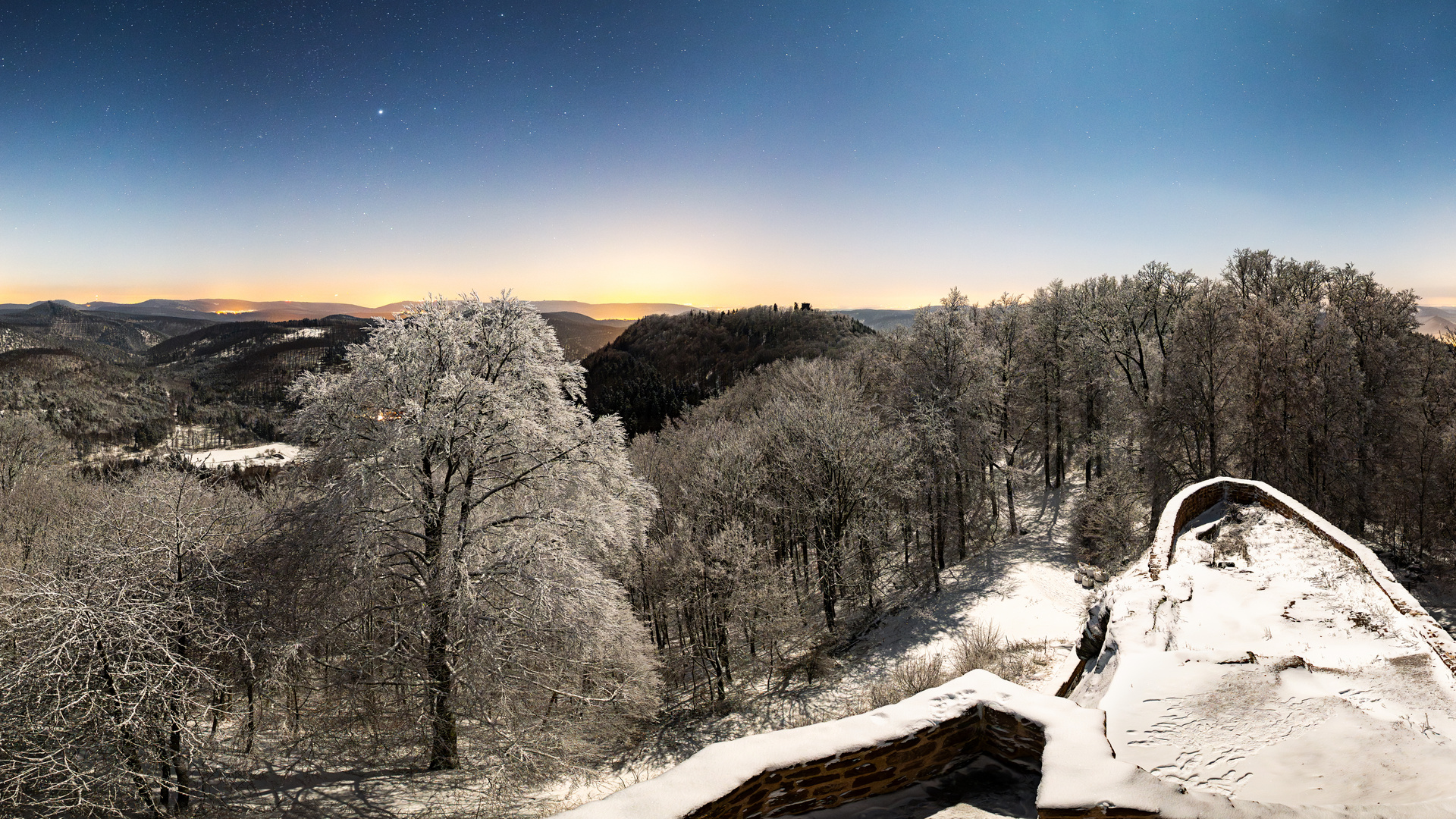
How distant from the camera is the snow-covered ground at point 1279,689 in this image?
4594mm

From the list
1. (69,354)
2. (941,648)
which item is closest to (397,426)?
(941,648)

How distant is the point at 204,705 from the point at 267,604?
1709mm

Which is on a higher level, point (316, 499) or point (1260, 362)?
point (1260, 362)

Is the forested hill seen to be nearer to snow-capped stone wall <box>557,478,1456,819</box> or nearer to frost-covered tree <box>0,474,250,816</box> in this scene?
frost-covered tree <box>0,474,250,816</box>

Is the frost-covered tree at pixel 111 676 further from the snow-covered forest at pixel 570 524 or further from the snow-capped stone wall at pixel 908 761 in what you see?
the snow-capped stone wall at pixel 908 761

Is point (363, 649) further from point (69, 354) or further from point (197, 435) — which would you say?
point (69, 354)

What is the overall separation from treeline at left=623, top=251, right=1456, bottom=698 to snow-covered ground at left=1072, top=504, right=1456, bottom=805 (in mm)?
11305

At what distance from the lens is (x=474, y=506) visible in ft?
37.3

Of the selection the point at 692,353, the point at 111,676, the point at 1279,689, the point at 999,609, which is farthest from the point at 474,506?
the point at 692,353

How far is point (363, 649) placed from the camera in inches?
405

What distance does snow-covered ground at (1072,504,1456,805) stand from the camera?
15.1 feet

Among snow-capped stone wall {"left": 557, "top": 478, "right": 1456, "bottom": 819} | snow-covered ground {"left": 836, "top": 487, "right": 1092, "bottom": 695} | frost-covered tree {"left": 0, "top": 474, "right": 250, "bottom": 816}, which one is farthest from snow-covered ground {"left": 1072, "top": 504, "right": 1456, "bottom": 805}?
frost-covered tree {"left": 0, "top": 474, "right": 250, "bottom": 816}

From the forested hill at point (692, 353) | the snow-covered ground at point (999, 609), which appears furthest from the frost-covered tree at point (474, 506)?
the forested hill at point (692, 353)

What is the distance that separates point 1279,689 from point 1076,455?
80.5 ft
